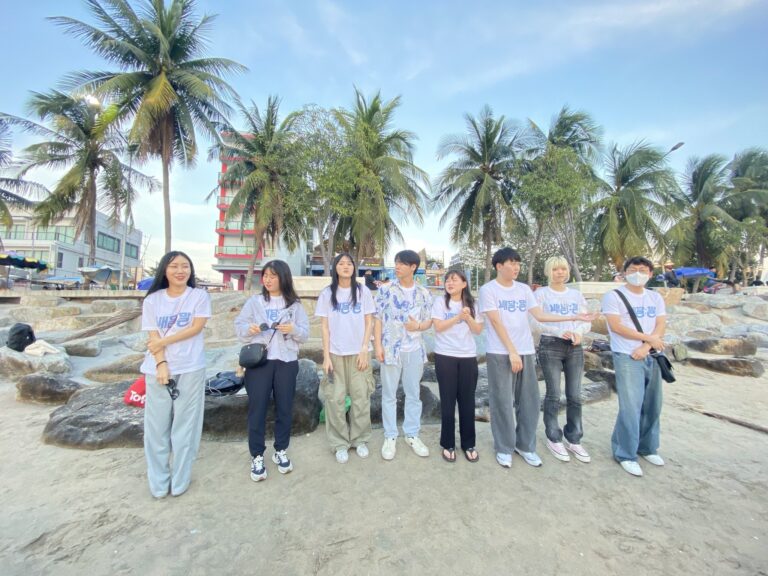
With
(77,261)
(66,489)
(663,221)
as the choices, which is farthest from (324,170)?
(77,261)

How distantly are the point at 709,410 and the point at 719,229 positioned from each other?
21.7m

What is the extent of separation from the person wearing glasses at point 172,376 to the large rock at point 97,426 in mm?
1040

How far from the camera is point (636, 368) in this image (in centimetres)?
284

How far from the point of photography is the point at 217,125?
15.5 meters

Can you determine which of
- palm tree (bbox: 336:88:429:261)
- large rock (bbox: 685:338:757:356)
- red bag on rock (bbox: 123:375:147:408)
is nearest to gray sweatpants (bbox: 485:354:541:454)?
red bag on rock (bbox: 123:375:147:408)

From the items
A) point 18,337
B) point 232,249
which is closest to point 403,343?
point 18,337

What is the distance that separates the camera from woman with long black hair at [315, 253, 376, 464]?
301 cm

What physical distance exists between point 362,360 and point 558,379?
172 centimetres

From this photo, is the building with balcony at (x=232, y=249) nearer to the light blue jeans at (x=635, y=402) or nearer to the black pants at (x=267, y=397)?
the black pants at (x=267, y=397)

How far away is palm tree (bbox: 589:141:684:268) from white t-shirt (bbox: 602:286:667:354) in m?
17.3

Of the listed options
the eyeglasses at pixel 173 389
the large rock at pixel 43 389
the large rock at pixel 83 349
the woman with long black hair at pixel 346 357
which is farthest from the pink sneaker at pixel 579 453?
the large rock at pixel 83 349

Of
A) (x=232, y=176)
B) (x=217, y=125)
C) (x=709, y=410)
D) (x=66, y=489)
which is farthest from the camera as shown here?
(x=232, y=176)

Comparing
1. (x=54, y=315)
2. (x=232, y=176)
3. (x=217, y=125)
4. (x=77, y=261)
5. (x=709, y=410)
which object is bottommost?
(x=709, y=410)

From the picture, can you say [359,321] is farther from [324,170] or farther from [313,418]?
[324,170]
